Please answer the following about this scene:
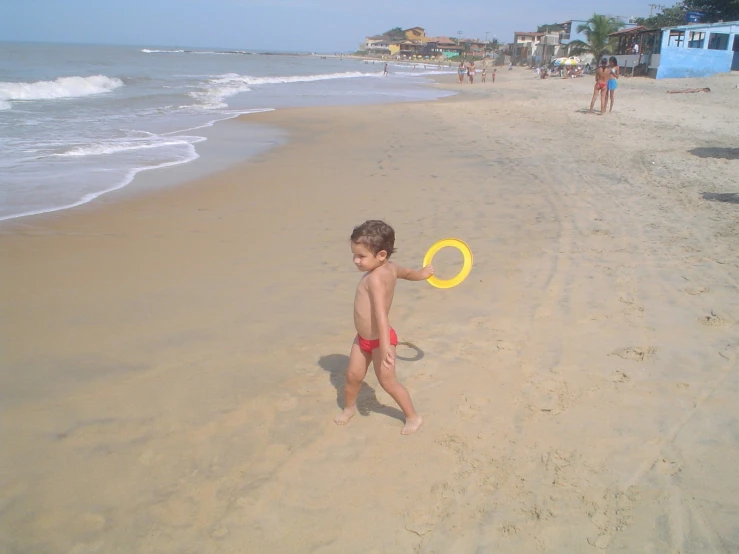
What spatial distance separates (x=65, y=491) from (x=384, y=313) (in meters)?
1.72

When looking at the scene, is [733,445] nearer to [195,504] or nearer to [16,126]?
[195,504]

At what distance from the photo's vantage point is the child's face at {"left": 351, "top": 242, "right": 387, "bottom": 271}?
3053 mm

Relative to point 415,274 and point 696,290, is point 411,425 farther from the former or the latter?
point 696,290

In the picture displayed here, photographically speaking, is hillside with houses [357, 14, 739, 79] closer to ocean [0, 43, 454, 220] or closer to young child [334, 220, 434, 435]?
ocean [0, 43, 454, 220]

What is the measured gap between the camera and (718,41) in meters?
34.1

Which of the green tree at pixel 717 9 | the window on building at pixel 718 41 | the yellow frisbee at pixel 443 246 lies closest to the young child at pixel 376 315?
the yellow frisbee at pixel 443 246

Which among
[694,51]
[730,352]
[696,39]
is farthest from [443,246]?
[696,39]

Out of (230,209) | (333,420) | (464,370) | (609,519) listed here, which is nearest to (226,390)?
(333,420)

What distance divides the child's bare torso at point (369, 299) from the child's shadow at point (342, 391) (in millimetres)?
501

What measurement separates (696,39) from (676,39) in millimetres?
1169

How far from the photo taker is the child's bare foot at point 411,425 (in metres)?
3.17

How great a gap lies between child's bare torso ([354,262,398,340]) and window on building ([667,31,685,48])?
3765 cm

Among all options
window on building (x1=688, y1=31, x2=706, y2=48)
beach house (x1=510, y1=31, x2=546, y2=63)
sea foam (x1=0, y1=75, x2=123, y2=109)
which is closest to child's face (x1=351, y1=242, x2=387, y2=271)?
sea foam (x1=0, y1=75, x2=123, y2=109)

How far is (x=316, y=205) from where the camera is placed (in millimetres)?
7684
